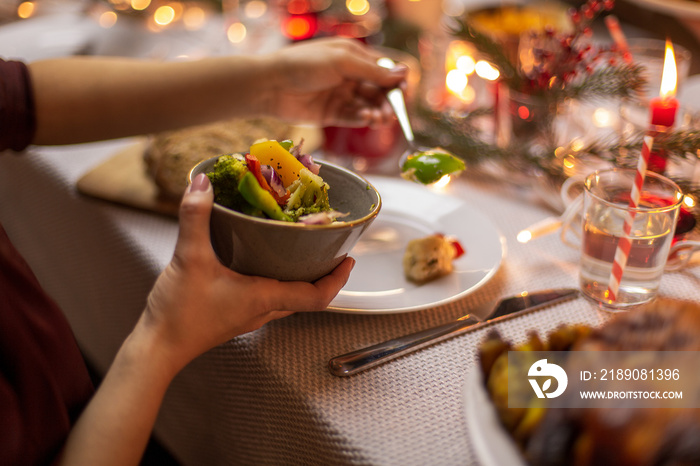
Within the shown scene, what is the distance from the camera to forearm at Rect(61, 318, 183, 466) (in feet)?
1.81

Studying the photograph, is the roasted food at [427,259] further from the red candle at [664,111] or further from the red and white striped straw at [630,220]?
the red candle at [664,111]

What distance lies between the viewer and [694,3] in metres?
1.06

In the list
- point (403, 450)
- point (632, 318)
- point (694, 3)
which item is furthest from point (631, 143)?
point (403, 450)

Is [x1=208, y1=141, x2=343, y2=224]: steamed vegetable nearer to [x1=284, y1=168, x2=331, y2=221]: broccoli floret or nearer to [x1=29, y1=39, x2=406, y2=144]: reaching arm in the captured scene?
[x1=284, y1=168, x2=331, y2=221]: broccoli floret

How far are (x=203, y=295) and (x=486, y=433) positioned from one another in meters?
0.31

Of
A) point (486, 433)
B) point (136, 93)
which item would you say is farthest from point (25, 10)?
point (486, 433)

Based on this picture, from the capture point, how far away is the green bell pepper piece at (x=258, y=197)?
0.54m

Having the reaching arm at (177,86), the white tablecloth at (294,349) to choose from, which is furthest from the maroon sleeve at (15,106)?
the white tablecloth at (294,349)

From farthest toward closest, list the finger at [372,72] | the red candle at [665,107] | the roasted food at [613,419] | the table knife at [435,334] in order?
the finger at [372,72]
the red candle at [665,107]
the table knife at [435,334]
the roasted food at [613,419]

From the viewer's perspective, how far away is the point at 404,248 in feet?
2.69

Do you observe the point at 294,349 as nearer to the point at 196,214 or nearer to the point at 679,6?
the point at 196,214

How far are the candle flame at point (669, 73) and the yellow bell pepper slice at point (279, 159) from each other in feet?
1.87

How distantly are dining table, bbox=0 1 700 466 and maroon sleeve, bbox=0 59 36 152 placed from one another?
17 centimetres

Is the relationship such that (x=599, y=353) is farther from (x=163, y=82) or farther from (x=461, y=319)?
(x=163, y=82)
